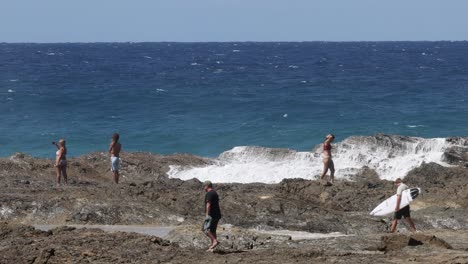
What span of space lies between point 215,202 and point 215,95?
149ft

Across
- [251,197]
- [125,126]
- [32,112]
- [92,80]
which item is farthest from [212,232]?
[92,80]

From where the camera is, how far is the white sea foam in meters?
31.4

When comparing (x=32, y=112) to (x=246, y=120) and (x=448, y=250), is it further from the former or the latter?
(x=448, y=250)

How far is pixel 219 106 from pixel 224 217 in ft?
119

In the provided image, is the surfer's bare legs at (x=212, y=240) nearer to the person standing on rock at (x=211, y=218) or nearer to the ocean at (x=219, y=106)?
Answer: the person standing on rock at (x=211, y=218)

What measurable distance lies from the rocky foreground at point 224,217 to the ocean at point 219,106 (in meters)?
16.1

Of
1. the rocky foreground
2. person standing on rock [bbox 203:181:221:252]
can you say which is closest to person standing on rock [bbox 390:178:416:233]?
the rocky foreground

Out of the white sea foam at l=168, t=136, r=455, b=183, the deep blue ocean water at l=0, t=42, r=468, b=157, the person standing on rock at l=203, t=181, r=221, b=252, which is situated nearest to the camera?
the person standing on rock at l=203, t=181, r=221, b=252

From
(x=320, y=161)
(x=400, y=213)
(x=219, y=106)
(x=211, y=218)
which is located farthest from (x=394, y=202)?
(x=219, y=106)

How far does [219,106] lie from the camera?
57.1 meters

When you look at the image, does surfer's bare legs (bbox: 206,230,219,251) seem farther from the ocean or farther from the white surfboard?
the ocean

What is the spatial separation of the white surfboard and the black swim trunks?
101 millimetres

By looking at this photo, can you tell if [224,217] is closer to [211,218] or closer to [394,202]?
[394,202]

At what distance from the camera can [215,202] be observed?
1700 cm
